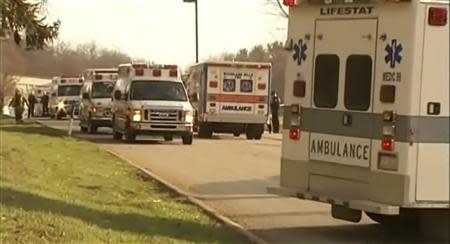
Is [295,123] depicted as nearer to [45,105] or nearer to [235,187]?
[235,187]

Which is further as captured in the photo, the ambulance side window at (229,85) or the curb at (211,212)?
the ambulance side window at (229,85)

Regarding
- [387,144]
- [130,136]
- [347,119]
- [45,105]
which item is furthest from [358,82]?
[45,105]

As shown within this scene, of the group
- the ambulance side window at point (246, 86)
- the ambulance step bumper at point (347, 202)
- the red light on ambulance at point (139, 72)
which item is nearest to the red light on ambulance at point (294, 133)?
the ambulance step bumper at point (347, 202)

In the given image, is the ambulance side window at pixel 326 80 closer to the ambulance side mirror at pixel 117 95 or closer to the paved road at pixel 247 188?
the paved road at pixel 247 188

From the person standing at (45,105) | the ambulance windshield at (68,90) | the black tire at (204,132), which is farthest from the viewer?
the person standing at (45,105)

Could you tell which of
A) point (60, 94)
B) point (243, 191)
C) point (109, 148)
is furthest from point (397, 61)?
point (60, 94)

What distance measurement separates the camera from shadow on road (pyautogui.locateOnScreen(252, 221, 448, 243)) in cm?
1226

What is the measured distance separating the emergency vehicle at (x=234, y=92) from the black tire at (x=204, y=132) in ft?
2.64

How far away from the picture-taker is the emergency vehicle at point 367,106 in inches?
394

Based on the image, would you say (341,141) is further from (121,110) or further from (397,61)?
(121,110)

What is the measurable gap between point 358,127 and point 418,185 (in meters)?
1.19

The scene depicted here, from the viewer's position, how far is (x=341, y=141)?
1138cm

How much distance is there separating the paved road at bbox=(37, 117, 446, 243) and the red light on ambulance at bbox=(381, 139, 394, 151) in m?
1.80

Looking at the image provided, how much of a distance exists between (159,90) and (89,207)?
18.1 metres
